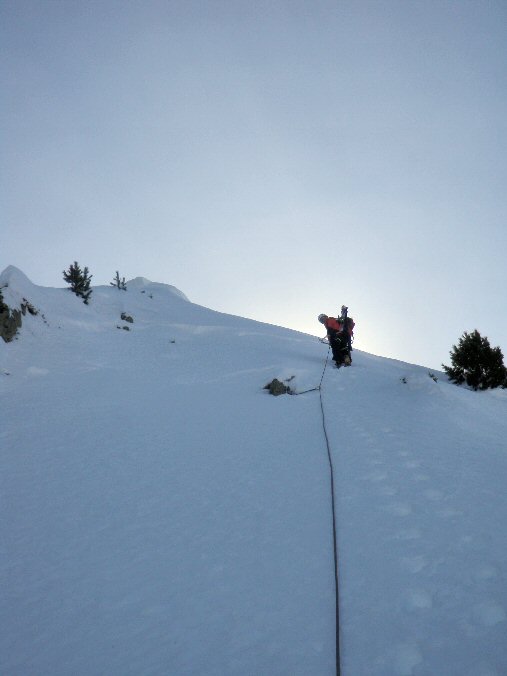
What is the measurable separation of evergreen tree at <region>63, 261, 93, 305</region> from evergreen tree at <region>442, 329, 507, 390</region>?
67.5 ft

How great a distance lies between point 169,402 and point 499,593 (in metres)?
7.78

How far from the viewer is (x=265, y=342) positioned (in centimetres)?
1889

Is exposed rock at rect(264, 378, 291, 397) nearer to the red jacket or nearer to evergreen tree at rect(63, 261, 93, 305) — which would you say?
the red jacket

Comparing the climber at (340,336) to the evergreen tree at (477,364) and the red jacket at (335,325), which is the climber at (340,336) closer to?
the red jacket at (335,325)

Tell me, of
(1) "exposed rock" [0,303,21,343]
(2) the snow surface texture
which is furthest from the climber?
(1) "exposed rock" [0,303,21,343]

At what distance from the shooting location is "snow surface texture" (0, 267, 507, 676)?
2.65 m

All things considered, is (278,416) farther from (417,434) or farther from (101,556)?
(101,556)

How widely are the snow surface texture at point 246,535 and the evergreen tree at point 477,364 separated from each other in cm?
937

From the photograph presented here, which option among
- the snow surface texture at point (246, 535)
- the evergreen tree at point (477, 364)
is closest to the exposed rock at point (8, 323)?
the snow surface texture at point (246, 535)

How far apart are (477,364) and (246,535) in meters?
17.7

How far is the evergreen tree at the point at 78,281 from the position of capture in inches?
853

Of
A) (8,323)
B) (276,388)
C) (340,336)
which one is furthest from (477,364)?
(8,323)

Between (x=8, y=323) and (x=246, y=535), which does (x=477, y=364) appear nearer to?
(x=246, y=535)

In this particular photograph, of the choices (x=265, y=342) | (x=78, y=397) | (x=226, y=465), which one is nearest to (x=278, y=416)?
(x=226, y=465)
